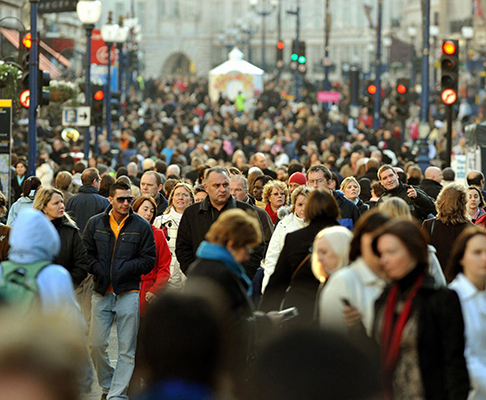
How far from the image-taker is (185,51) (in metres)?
101

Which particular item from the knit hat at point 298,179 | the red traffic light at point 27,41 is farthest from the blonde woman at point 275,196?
the red traffic light at point 27,41

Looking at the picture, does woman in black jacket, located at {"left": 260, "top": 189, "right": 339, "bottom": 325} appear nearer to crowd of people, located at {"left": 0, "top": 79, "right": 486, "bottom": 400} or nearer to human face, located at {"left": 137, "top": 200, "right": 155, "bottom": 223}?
crowd of people, located at {"left": 0, "top": 79, "right": 486, "bottom": 400}

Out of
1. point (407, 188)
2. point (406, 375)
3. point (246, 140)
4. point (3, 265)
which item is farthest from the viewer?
point (246, 140)

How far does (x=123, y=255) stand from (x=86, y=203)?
3.03 meters

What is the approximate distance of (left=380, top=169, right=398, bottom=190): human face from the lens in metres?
11.1

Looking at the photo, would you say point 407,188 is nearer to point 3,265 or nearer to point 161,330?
point 3,265

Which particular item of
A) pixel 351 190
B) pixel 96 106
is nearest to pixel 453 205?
→ pixel 351 190

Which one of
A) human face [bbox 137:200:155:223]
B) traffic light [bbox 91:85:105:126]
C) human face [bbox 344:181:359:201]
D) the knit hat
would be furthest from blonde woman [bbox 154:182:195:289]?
traffic light [bbox 91:85:105:126]

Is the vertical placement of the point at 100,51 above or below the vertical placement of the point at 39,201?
above

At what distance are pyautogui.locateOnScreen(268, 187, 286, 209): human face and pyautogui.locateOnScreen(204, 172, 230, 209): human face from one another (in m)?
2.42

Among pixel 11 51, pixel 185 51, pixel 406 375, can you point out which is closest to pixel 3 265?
pixel 406 375

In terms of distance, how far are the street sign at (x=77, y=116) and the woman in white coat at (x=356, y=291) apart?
1672 centimetres

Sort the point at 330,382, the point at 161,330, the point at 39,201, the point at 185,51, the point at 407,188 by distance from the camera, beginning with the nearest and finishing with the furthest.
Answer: the point at 330,382
the point at 161,330
the point at 39,201
the point at 407,188
the point at 185,51

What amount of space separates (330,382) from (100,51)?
28191 mm
